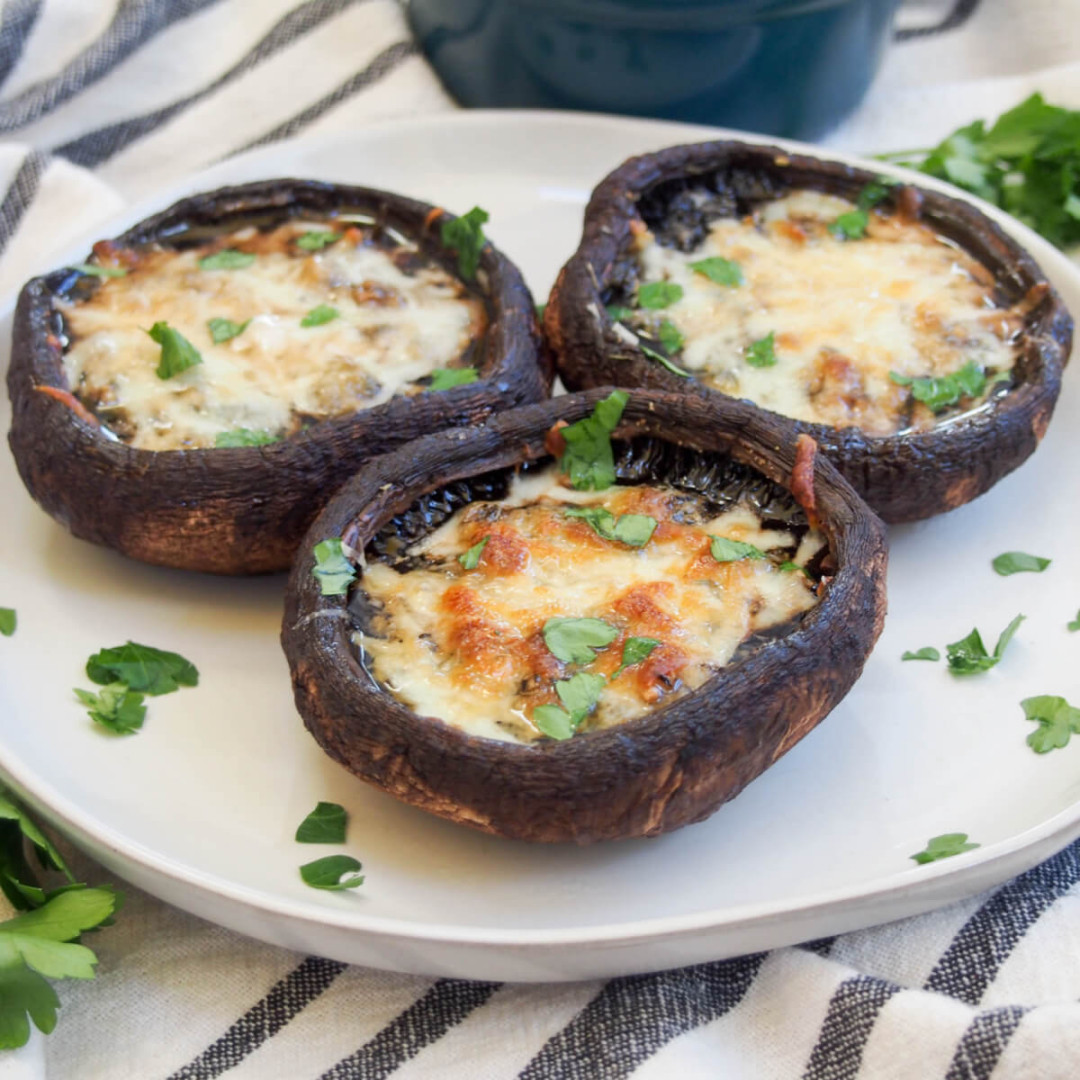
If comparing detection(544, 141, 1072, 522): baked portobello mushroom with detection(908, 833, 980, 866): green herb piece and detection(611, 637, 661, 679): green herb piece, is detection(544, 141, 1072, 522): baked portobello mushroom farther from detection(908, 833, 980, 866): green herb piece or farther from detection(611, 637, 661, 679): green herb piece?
detection(908, 833, 980, 866): green herb piece

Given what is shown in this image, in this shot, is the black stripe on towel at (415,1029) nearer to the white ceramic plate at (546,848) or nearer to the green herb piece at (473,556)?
the white ceramic plate at (546,848)

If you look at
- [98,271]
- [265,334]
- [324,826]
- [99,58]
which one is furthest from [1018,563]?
[99,58]

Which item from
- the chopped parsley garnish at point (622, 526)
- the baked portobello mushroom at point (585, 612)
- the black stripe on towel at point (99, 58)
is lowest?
the baked portobello mushroom at point (585, 612)

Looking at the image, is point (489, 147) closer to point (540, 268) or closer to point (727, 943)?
point (540, 268)

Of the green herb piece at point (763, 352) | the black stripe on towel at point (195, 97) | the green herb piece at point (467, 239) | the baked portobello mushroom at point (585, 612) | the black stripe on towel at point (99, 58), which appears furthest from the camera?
the black stripe on towel at point (195, 97)

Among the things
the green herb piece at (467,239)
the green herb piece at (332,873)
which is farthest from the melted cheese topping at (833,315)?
the green herb piece at (332,873)

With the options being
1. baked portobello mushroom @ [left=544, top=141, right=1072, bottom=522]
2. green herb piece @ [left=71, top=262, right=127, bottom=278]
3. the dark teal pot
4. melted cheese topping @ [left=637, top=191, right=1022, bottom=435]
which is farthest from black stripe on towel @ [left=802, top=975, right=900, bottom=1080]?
the dark teal pot
